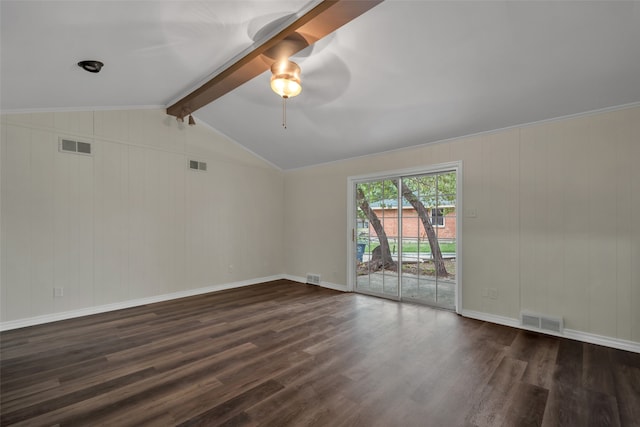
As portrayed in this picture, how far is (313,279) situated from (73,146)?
4.36 metres

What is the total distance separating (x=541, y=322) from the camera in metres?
3.26

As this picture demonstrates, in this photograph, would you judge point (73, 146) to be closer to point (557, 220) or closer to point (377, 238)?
point (377, 238)

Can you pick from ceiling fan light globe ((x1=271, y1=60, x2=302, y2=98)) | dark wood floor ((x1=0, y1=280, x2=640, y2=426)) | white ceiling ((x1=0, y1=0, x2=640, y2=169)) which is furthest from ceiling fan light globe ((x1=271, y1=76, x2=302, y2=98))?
dark wood floor ((x1=0, y1=280, x2=640, y2=426))

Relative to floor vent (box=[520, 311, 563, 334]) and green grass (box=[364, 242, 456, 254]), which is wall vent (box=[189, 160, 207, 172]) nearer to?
green grass (box=[364, 242, 456, 254])

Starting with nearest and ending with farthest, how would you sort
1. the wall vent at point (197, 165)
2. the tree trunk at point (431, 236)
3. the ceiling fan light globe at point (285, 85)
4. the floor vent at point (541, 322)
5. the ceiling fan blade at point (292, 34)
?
the ceiling fan blade at point (292, 34)
the ceiling fan light globe at point (285, 85)
the floor vent at point (541, 322)
the tree trunk at point (431, 236)
the wall vent at point (197, 165)

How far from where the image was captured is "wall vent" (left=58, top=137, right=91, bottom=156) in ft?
12.1

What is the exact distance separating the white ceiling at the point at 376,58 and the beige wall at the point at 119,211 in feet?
1.64

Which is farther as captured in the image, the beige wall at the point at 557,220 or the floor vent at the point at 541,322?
the floor vent at the point at 541,322

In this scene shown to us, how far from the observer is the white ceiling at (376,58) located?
212 centimetres

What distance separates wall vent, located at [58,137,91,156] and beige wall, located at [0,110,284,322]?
7cm

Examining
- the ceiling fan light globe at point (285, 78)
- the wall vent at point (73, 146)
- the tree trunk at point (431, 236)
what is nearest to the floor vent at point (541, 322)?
the tree trunk at point (431, 236)

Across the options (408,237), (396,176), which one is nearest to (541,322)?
(408,237)

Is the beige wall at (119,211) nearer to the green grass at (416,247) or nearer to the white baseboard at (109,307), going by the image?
A: the white baseboard at (109,307)

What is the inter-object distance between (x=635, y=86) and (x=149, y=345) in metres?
5.38
